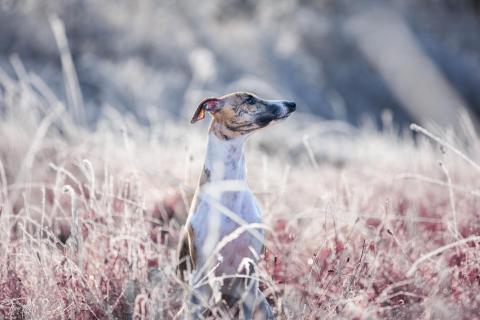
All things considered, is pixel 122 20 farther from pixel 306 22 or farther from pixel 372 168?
pixel 372 168

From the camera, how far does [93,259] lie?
3.16 meters

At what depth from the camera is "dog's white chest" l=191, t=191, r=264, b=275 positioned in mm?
2637

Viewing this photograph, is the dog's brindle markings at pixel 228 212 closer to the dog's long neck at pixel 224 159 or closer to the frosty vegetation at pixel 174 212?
the dog's long neck at pixel 224 159

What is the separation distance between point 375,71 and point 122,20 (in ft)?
24.0

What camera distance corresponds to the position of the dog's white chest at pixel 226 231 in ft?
Result: 8.65

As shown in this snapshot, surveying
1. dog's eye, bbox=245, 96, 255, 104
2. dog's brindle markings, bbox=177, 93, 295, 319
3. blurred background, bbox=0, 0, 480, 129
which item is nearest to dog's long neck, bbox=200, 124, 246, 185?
dog's brindle markings, bbox=177, 93, 295, 319

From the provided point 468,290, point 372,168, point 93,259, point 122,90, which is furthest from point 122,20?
point 468,290

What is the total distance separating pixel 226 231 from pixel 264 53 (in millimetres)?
14033

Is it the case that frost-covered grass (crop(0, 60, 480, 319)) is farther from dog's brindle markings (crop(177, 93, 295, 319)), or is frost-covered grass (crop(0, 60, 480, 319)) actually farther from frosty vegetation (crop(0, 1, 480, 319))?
dog's brindle markings (crop(177, 93, 295, 319))

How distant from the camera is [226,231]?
2.66 m

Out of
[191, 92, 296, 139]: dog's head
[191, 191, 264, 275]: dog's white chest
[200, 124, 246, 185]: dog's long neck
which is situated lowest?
[191, 191, 264, 275]: dog's white chest

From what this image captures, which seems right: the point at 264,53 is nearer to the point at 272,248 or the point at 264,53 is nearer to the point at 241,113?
the point at 272,248

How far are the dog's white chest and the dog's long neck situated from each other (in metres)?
0.09

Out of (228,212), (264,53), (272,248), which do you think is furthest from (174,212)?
(264,53)
